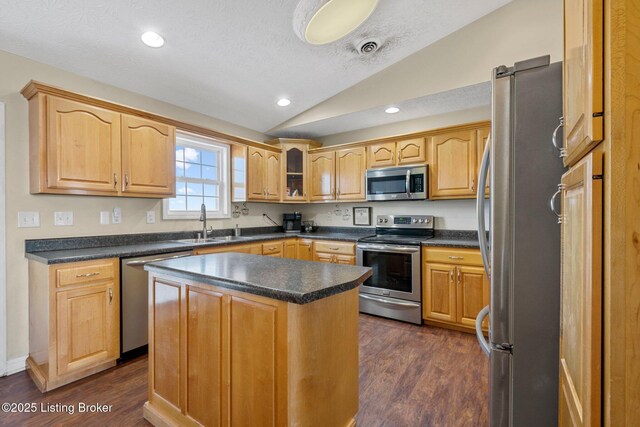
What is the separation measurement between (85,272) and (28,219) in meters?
0.72

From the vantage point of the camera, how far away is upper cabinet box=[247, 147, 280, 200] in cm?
405

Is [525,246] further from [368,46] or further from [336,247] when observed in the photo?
[336,247]

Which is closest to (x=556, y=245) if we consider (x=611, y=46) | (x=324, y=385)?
(x=611, y=46)

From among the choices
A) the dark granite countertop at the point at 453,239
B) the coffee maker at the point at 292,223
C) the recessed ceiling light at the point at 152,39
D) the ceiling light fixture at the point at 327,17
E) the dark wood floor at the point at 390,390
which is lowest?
the dark wood floor at the point at 390,390

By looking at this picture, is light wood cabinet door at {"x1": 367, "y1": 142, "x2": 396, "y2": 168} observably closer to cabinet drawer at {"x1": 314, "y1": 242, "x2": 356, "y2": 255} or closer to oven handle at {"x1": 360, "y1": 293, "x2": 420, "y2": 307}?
cabinet drawer at {"x1": 314, "y1": 242, "x2": 356, "y2": 255}

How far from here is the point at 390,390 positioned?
6.73ft

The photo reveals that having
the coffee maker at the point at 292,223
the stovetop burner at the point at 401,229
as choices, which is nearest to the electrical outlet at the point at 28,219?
the coffee maker at the point at 292,223

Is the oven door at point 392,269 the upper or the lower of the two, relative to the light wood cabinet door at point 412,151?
lower

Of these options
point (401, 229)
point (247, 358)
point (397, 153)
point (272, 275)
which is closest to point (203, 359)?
point (247, 358)

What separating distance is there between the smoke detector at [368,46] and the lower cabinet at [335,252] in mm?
2149

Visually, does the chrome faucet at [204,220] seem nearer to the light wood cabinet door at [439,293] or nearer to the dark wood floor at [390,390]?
the dark wood floor at [390,390]

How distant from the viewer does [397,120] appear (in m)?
4.01

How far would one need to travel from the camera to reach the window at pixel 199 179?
3.56 meters

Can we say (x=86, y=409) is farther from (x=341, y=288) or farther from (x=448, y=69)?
(x=448, y=69)
